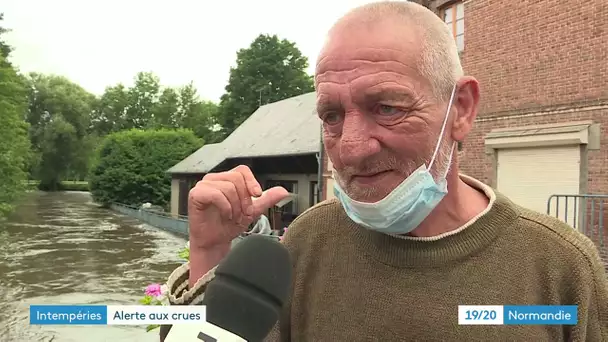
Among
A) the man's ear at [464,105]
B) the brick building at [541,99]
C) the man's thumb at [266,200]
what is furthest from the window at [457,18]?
the man's thumb at [266,200]

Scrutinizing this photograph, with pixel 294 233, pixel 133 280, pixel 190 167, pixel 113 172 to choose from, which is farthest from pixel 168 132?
pixel 294 233

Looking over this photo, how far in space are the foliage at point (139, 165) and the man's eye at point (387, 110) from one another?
3598 cm

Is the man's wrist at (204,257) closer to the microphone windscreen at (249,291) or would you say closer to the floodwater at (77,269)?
the microphone windscreen at (249,291)

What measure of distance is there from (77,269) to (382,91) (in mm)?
14574

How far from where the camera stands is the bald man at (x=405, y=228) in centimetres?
132

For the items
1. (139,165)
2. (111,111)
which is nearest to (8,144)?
(139,165)

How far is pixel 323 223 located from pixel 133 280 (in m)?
12.3

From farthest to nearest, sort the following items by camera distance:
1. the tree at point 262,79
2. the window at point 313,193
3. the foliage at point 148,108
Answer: the foliage at point 148,108, the tree at point 262,79, the window at point 313,193

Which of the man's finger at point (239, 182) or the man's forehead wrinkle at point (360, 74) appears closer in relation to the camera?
the man's finger at point (239, 182)

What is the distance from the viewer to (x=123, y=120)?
6938cm

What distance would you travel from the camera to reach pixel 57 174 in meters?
64.2

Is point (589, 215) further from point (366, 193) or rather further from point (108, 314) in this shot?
point (108, 314)

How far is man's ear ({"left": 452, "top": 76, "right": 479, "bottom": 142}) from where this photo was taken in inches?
57.5

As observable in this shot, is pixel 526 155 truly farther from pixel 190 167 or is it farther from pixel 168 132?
pixel 168 132
